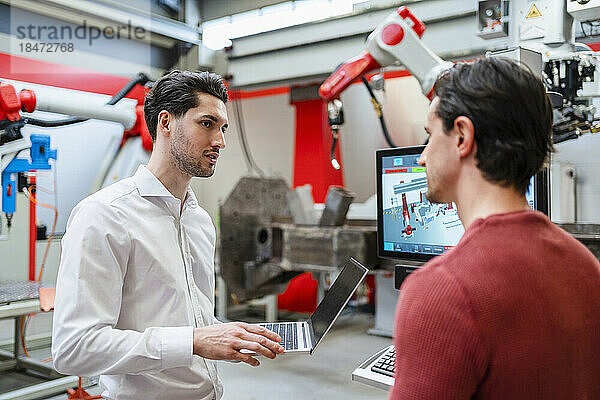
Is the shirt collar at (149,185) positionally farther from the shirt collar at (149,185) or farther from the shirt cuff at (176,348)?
the shirt cuff at (176,348)

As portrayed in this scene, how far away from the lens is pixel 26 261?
3.09 m

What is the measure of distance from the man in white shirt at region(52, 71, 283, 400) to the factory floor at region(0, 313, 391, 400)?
5.63ft

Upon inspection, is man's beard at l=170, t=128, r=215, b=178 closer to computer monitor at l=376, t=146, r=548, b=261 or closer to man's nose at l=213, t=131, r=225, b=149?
man's nose at l=213, t=131, r=225, b=149

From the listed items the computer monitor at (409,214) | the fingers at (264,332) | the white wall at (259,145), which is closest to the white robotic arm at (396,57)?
the computer monitor at (409,214)

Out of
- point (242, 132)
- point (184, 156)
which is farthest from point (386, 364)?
point (242, 132)

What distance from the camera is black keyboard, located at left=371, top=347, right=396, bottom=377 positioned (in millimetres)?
1271

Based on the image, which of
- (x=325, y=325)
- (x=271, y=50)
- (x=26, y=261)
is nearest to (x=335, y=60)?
(x=271, y=50)

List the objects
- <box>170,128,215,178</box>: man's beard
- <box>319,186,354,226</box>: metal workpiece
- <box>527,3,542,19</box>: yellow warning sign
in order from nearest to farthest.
Result: 1. <box>170,128,215,178</box>: man's beard
2. <box>527,3,542,19</box>: yellow warning sign
3. <box>319,186,354,226</box>: metal workpiece

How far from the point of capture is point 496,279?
0.61 meters

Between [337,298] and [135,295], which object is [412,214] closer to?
[337,298]

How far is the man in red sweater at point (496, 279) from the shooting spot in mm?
605

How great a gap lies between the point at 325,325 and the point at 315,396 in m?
1.83

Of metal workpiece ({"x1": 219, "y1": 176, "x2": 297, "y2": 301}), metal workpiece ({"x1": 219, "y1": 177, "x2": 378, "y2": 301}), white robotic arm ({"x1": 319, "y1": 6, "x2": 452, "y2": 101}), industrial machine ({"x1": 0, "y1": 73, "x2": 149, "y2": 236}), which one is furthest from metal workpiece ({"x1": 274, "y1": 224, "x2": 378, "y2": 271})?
industrial machine ({"x1": 0, "y1": 73, "x2": 149, "y2": 236})

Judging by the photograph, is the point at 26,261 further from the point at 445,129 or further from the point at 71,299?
the point at 445,129
